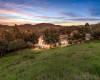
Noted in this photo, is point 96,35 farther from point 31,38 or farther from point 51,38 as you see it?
point 31,38

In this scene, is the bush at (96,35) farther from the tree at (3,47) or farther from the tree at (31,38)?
the tree at (3,47)

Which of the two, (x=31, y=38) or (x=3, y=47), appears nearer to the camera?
(x=3, y=47)

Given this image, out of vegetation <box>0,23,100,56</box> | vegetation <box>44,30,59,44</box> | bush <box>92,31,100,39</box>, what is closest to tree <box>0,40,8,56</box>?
vegetation <box>0,23,100,56</box>

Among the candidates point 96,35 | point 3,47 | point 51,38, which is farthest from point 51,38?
point 3,47

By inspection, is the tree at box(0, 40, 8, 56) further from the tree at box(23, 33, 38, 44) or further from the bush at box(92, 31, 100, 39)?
the bush at box(92, 31, 100, 39)

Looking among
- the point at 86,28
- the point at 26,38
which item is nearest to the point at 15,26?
the point at 26,38

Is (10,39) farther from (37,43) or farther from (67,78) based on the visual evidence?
(67,78)

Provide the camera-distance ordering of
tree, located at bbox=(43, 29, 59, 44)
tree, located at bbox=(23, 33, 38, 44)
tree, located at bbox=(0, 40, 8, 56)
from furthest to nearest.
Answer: tree, located at bbox=(23, 33, 38, 44)
tree, located at bbox=(43, 29, 59, 44)
tree, located at bbox=(0, 40, 8, 56)

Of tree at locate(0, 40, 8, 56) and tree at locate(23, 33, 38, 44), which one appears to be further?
tree at locate(23, 33, 38, 44)

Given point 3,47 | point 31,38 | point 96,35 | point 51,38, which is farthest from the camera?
point 31,38

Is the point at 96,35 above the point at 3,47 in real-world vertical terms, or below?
above

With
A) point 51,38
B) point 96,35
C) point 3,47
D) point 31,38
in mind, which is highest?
point 96,35

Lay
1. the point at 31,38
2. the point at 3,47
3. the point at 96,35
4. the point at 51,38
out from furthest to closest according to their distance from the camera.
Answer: the point at 31,38
the point at 51,38
the point at 96,35
the point at 3,47

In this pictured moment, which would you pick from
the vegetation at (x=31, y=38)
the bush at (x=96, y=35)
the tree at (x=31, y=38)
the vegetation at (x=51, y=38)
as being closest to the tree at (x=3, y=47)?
the vegetation at (x=31, y=38)
